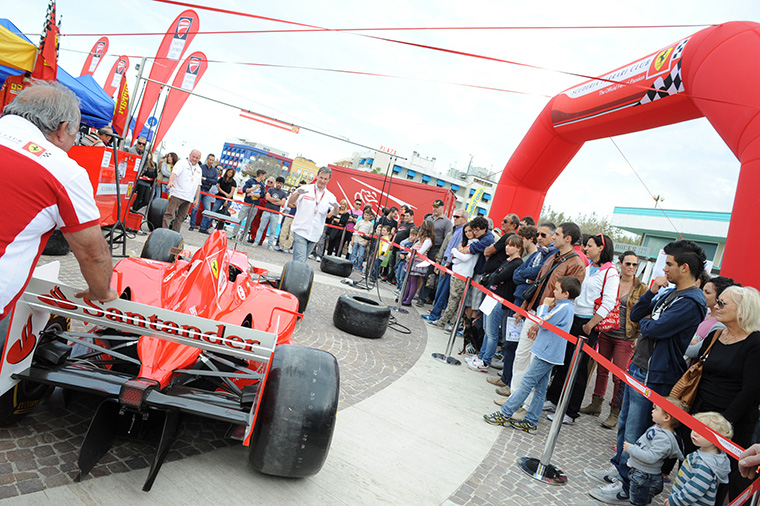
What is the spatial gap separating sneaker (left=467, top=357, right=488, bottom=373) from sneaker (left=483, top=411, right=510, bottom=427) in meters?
1.71

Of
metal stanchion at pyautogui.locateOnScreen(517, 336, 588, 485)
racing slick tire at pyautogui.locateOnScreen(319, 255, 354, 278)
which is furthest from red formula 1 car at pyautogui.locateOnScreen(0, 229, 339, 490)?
racing slick tire at pyautogui.locateOnScreen(319, 255, 354, 278)

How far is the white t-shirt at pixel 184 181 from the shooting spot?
32.2ft

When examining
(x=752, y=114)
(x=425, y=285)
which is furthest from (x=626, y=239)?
(x=752, y=114)

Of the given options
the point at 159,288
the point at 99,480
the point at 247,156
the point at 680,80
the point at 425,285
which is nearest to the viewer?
the point at 99,480

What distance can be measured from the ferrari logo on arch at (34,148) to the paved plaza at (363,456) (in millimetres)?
1543

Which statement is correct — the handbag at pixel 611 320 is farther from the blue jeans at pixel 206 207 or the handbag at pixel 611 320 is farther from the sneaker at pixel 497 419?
the blue jeans at pixel 206 207

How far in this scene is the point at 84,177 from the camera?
2.04 meters

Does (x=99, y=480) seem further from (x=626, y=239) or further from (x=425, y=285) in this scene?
(x=626, y=239)

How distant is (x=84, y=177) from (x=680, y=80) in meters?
6.71

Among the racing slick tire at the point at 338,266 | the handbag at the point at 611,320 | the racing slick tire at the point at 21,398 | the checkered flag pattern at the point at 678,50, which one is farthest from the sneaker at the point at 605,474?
the racing slick tire at the point at 338,266

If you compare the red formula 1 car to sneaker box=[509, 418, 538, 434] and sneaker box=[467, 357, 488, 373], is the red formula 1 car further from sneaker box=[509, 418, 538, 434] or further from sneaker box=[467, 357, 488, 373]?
sneaker box=[467, 357, 488, 373]

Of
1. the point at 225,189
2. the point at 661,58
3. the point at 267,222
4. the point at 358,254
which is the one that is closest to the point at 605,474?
the point at 661,58

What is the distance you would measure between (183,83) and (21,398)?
12.0 meters

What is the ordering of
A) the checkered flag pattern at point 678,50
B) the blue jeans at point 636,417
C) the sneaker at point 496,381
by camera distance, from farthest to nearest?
1. the checkered flag pattern at point 678,50
2. the sneaker at point 496,381
3. the blue jeans at point 636,417
